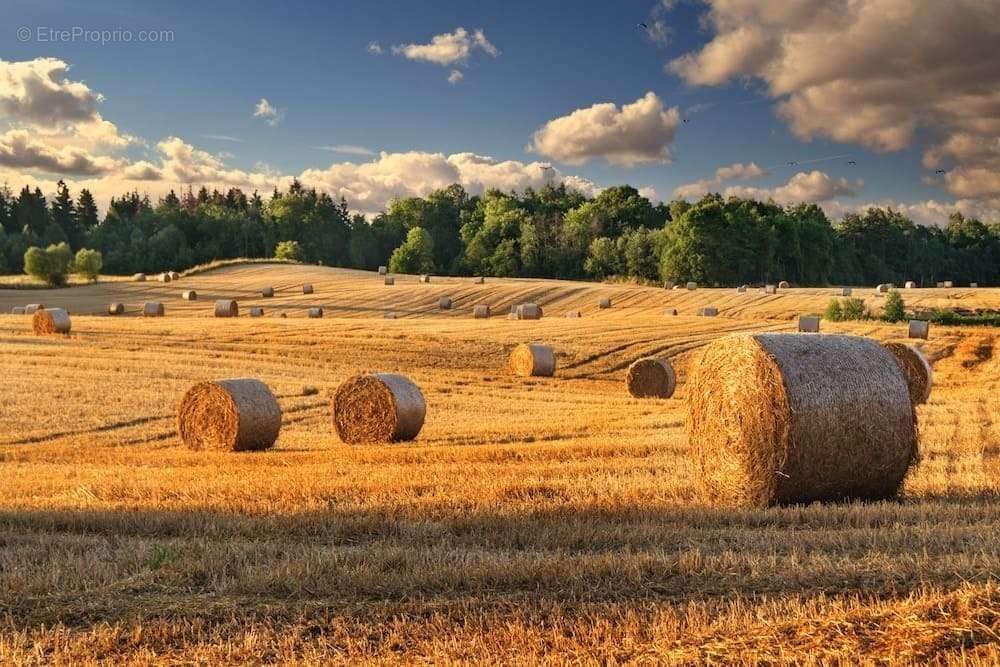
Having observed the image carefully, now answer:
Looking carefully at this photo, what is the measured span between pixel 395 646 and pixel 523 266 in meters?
89.5

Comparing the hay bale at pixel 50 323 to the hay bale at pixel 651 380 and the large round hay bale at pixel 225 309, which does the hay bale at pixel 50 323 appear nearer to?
the large round hay bale at pixel 225 309

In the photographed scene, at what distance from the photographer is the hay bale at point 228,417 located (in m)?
17.2

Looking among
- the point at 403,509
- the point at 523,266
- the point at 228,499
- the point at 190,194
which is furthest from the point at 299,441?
the point at 190,194

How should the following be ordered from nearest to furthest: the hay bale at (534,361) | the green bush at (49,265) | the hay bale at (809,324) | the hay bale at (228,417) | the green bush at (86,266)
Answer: the hay bale at (228,417) < the hay bale at (534,361) < the hay bale at (809,324) < the green bush at (49,265) < the green bush at (86,266)

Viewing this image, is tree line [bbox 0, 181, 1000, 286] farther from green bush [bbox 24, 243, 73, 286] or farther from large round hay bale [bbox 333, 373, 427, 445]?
large round hay bale [bbox 333, 373, 427, 445]

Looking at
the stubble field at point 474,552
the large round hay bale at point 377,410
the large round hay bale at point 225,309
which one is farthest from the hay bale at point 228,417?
the large round hay bale at point 225,309

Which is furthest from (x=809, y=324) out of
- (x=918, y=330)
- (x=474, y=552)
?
(x=474, y=552)

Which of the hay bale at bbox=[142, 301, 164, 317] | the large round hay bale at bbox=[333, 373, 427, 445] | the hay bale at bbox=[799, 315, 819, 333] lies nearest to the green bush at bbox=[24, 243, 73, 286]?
the hay bale at bbox=[142, 301, 164, 317]

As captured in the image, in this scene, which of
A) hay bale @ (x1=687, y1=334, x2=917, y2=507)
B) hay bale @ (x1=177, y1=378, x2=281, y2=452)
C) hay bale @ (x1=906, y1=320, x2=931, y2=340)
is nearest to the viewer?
hay bale @ (x1=687, y1=334, x2=917, y2=507)

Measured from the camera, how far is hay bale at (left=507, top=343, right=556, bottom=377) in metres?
31.4

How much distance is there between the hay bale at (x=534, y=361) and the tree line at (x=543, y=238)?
5294 centimetres

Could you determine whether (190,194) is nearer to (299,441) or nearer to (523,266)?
(523,266)

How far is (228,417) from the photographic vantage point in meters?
17.3

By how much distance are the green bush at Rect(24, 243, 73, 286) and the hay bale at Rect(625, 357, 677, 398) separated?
215 feet
